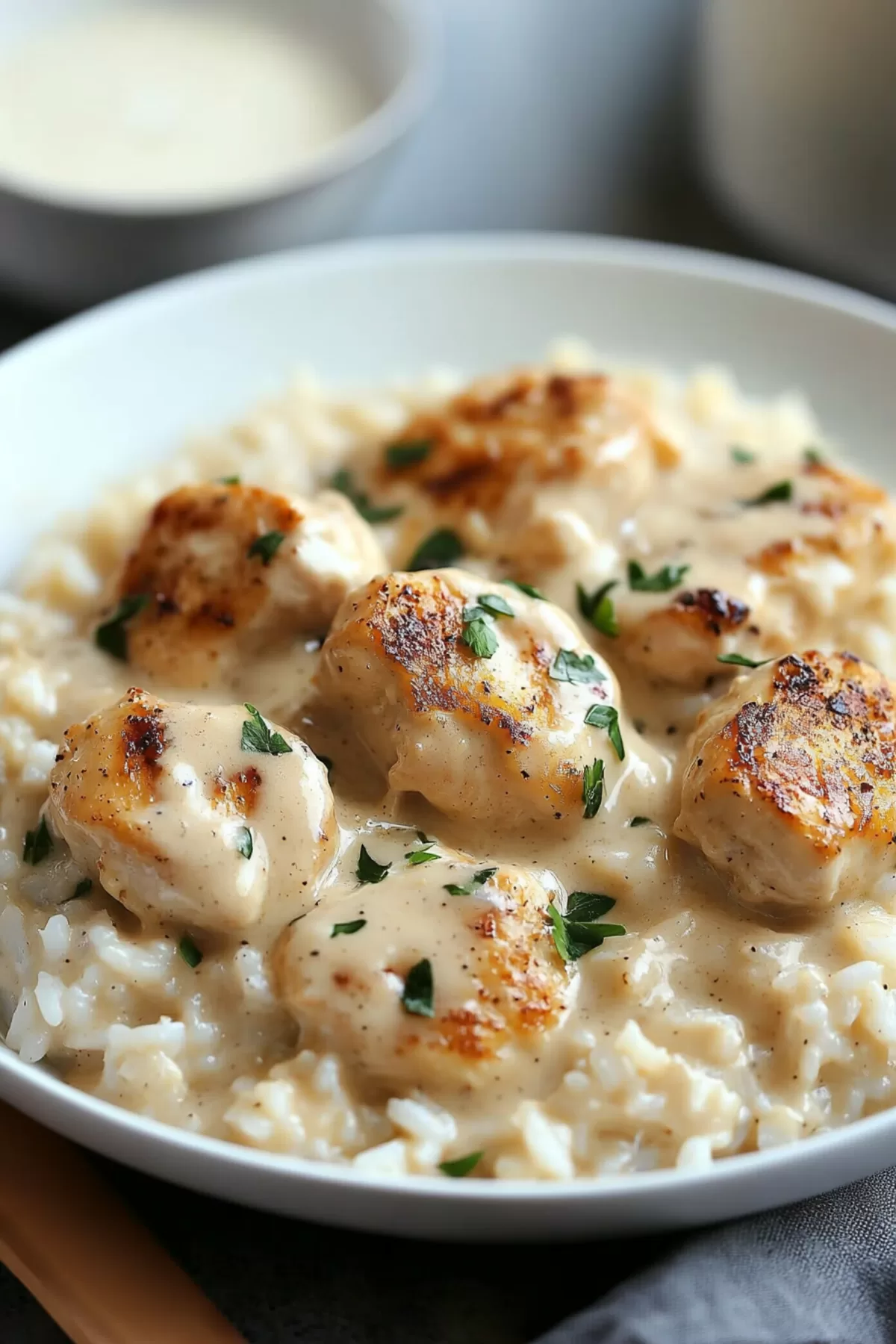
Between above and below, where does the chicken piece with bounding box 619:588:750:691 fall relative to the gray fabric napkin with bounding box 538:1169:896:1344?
above

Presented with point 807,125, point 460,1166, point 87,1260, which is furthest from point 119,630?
point 807,125

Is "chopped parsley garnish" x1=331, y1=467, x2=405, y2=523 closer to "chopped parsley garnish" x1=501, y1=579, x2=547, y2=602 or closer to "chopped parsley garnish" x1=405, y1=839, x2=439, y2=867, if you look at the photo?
"chopped parsley garnish" x1=501, y1=579, x2=547, y2=602

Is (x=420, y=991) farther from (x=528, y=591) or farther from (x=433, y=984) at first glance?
(x=528, y=591)

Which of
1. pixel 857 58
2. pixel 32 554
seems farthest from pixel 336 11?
pixel 32 554

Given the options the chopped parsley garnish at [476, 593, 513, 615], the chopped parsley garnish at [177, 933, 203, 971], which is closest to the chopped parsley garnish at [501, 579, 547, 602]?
the chopped parsley garnish at [476, 593, 513, 615]

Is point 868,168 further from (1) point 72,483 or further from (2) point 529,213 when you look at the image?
(1) point 72,483
